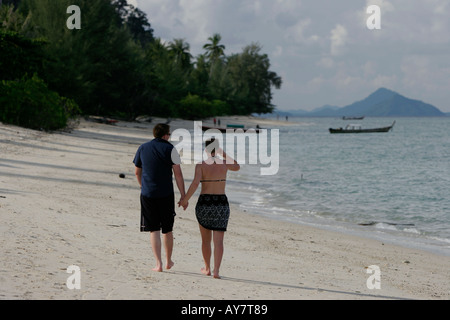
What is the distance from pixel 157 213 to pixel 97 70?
4687 centimetres

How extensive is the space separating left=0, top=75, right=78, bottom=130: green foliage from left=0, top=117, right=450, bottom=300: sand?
1503 cm

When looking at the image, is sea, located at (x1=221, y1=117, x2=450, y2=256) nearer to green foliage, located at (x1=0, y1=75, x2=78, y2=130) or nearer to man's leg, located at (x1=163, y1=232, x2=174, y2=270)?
man's leg, located at (x1=163, y1=232, x2=174, y2=270)

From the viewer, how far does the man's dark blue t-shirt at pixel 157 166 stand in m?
6.55

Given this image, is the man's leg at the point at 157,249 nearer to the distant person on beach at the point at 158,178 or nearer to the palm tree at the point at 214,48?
the distant person on beach at the point at 158,178

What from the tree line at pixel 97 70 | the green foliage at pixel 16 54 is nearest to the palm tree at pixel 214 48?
the tree line at pixel 97 70

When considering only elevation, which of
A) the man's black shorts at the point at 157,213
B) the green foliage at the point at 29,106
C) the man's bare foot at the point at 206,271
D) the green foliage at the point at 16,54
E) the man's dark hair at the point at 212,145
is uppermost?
the green foliage at the point at 16,54

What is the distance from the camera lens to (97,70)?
51.2 m

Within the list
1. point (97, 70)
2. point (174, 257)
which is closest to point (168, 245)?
point (174, 257)

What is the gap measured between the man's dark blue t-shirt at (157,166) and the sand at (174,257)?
100cm

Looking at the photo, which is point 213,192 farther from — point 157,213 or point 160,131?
point 160,131
